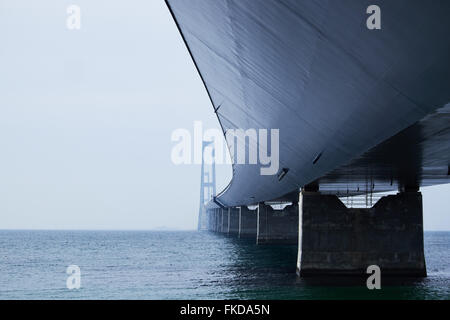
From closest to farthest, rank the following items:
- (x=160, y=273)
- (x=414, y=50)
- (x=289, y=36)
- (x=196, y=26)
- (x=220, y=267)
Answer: (x=414, y=50) → (x=289, y=36) → (x=196, y=26) → (x=160, y=273) → (x=220, y=267)

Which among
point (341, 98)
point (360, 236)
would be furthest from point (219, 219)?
point (341, 98)

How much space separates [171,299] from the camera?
2375cm

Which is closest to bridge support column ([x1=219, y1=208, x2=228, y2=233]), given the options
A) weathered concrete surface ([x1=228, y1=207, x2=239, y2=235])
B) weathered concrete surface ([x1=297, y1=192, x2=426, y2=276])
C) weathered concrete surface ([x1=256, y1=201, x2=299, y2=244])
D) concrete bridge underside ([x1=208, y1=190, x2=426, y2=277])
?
weathered concrete surface ([x1=228, y1=207, x2=239, y2=235])

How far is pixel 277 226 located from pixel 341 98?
2378 inches

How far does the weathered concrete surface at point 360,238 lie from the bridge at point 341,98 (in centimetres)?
5

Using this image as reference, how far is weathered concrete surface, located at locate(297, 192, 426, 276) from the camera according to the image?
30.8m

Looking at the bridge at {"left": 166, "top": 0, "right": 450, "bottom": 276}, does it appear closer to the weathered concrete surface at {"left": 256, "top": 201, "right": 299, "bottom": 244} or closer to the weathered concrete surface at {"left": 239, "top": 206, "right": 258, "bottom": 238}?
the weathered concrete surface at {"left": 256, "top": 201, "right": 299, "bottom": 244}

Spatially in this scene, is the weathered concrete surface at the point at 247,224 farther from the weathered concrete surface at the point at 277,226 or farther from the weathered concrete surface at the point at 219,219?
the weathered concrete surface at the point at 219,219

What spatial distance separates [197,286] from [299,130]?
38.1 ft

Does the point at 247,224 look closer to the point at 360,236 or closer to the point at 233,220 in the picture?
the point at 233,220

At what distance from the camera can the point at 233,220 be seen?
113 m

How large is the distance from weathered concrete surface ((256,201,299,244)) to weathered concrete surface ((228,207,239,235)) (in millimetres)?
37425

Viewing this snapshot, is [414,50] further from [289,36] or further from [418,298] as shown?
[418,298]
